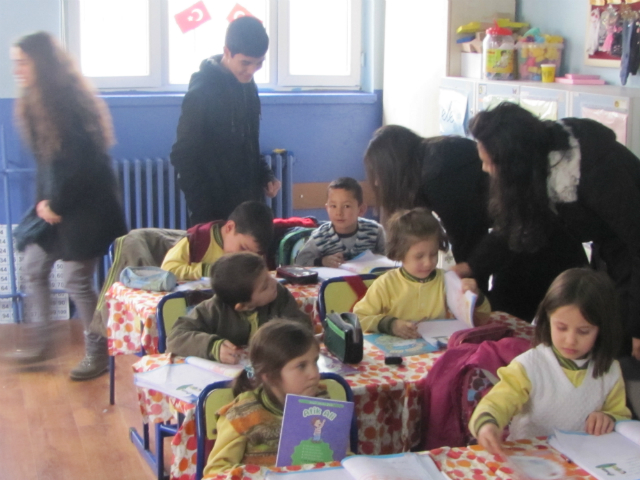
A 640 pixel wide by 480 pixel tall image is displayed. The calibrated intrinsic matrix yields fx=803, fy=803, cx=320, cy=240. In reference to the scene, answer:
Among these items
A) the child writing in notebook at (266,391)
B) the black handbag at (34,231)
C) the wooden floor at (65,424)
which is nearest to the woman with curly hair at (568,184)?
the child writing in notebook at (266,391)

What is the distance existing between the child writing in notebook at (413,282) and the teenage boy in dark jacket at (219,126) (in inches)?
42.9

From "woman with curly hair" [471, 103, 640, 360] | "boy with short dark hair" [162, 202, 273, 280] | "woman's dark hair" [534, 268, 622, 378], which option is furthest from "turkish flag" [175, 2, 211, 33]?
"woman's dark hair" [534, 268, 622, 378]

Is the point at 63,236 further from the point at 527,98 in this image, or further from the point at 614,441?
the point at 614,441

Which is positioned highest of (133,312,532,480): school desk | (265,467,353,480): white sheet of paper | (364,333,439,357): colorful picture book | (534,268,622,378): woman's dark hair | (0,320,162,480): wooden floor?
(534,268,622,378): woman's dark hair

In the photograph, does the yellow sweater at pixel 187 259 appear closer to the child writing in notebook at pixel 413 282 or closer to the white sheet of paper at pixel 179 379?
the child writing in notebook at pixel 413 282

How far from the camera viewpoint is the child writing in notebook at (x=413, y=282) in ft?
8.32

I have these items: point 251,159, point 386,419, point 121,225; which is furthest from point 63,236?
point 386,419

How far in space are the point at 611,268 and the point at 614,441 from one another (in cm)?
80

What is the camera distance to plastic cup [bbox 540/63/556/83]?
362 centimetres

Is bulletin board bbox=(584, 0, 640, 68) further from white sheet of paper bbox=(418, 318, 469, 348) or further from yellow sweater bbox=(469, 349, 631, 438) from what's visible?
yellow sweater bbox=(469, 349, 631, 438)

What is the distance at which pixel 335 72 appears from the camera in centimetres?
530

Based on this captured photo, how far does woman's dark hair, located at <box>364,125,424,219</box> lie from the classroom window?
2610mm

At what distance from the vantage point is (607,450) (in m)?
1.62

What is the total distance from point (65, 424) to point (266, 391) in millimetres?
1760
